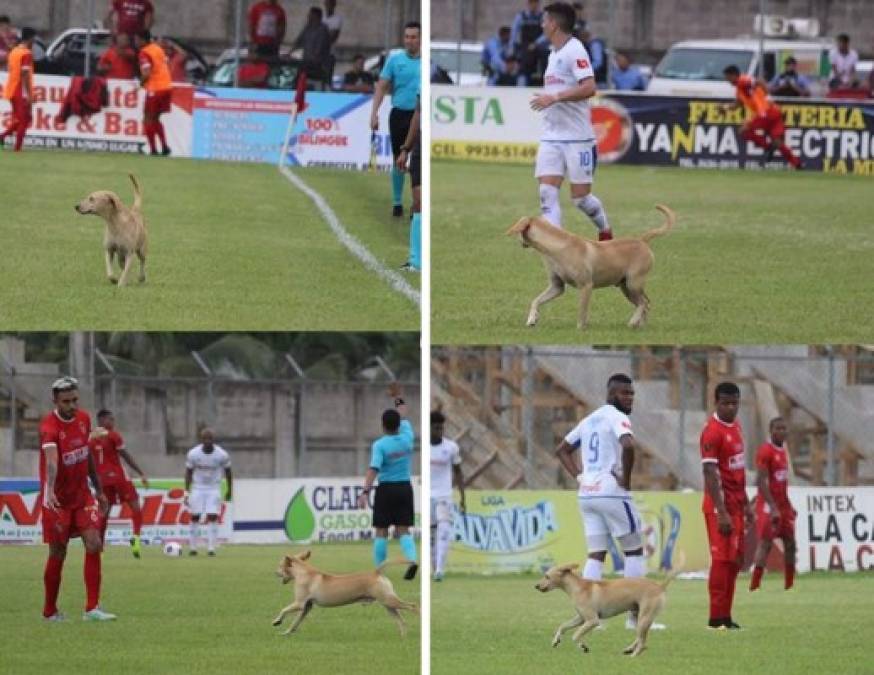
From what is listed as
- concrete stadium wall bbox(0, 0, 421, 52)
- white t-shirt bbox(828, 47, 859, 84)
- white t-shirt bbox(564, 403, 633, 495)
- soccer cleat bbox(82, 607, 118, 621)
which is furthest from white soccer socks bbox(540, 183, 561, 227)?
white t-shirt bbox(828, 47, 859, 84)

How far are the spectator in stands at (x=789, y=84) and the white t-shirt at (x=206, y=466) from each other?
6704 mm

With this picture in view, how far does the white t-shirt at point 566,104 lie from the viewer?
8.90 m

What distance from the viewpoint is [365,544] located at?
51.0 feet

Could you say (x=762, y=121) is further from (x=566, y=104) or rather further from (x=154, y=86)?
(x=566, y=104)

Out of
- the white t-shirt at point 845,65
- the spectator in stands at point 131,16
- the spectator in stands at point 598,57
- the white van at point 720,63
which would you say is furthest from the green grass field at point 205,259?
the white van at point 720,63

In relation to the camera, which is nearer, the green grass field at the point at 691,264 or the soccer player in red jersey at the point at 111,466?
the green grass field at the point at 691,264

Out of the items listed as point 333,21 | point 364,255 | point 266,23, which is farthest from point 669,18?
point 364,255

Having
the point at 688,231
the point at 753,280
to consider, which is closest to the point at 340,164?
the point at 688,231

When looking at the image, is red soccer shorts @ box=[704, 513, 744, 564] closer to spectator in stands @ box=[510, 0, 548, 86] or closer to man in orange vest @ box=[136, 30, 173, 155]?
man in orange vest @ box=[136, 30, 173, 155]

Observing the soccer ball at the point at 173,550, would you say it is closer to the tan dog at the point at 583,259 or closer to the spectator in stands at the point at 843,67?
the tan dog at the point at 583,259

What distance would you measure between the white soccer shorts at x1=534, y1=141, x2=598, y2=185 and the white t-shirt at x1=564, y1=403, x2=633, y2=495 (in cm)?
132

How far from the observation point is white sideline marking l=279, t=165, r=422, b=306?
29.3ft

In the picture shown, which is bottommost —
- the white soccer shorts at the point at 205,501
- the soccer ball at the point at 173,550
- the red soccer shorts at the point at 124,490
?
the soccer ball at the point at 173,550

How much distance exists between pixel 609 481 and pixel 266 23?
9.26 metres
